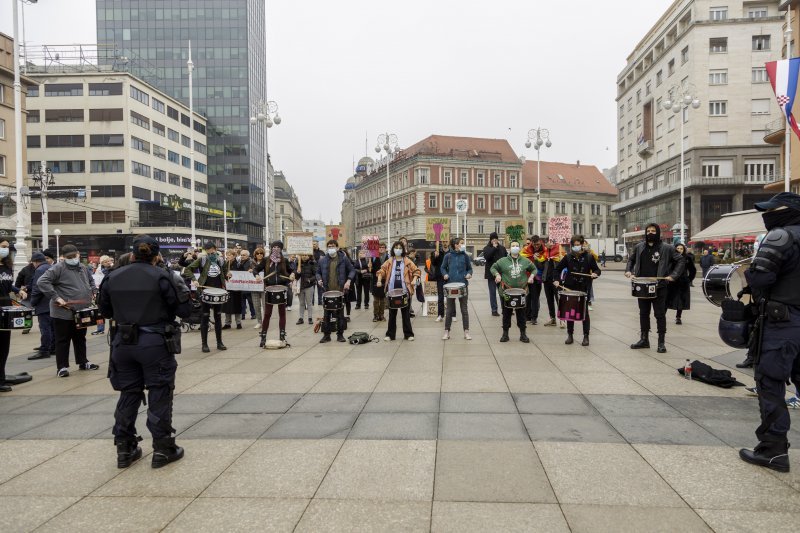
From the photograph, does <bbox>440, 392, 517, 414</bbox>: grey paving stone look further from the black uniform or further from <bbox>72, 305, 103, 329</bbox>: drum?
<bbox>72, 305, 103, 329</bbox>: drum

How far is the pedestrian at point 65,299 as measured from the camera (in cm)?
743

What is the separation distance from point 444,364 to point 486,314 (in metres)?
6.70

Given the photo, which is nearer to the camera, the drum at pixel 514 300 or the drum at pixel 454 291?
the drum at pixel 514 300

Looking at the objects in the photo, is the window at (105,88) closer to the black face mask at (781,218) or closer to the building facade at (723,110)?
the building facade at (723,110)

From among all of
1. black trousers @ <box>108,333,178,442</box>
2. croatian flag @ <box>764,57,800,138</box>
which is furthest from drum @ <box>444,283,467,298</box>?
croatian flag @ <box>764,57,800,138</box>

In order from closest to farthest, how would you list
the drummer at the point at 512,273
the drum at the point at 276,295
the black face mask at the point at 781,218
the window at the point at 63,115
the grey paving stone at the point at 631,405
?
the black face mask at the point at 781,218 < the grey paving stone at the point at 631,405 < the drum at the point at 276,295 < the drummer at the point at 512,273 < the window at the point at 63,115

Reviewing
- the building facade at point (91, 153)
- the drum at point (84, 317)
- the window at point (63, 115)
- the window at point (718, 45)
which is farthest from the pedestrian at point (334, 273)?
the window at point (63, 115)

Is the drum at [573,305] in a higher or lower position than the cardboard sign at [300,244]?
lower

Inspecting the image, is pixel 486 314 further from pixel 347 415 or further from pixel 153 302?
pixel 153 302

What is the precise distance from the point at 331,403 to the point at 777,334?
4250mm

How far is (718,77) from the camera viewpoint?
50188 mm

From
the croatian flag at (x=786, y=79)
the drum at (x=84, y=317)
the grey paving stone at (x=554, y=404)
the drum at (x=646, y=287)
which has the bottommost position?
the grey paving stone at (x=554, y=404)

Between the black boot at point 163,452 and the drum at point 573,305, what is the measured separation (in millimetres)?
6807

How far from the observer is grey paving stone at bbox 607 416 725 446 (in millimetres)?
4309
